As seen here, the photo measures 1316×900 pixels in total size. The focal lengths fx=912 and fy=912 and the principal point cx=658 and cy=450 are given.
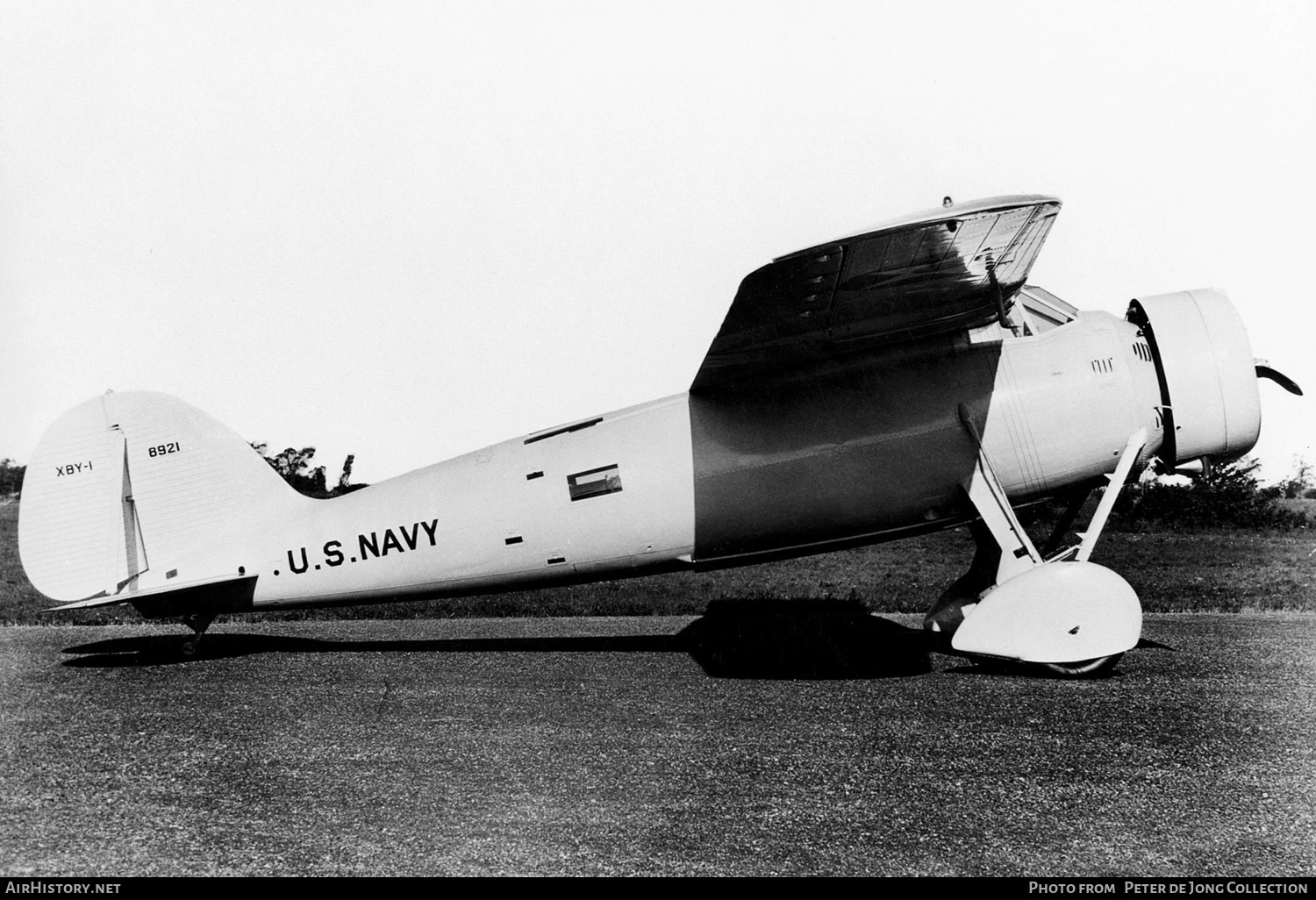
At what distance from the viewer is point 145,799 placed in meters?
4.07

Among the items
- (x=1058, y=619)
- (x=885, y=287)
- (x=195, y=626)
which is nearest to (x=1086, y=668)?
(x=1058, y=619)

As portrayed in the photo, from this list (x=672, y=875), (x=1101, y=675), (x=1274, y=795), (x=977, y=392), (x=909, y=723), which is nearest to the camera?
Result: (x=672, y=875)

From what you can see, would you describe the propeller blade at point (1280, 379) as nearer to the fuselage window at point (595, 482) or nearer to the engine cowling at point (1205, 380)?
the engine cowling at point (1205, 380)

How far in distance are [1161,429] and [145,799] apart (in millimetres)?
6842

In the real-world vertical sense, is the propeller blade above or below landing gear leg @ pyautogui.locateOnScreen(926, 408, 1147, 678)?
above

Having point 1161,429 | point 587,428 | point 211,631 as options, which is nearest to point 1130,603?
point 1161,429

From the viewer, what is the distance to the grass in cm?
1041

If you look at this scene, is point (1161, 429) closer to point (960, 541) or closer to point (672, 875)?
point (672, 875)

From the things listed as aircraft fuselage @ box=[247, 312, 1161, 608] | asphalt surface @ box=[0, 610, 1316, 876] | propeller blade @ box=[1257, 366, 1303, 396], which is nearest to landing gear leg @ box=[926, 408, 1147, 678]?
asphalt surface @ box=[0, 610, 1316, 876]

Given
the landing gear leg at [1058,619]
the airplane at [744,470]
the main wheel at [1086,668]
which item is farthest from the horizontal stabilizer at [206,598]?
the main wheel at [1086,668]

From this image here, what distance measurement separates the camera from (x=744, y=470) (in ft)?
21.7

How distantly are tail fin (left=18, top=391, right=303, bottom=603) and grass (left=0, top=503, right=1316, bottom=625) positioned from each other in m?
3.14

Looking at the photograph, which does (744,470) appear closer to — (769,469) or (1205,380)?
(769,469)

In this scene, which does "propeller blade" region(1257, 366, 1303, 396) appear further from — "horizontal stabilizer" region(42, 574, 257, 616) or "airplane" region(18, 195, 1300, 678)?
"horizontal stabilizer" region(42, 574, 257, 616)
